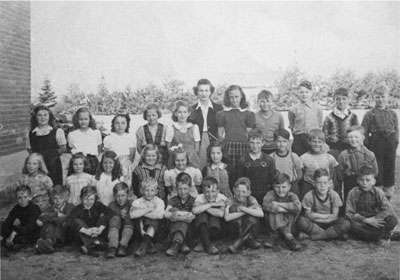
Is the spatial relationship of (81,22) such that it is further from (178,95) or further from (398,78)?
(398,78)

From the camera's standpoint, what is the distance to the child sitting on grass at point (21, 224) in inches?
155

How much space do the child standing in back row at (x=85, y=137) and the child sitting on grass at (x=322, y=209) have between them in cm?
237

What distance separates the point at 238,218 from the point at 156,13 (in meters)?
2.50

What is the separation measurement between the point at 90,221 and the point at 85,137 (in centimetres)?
98

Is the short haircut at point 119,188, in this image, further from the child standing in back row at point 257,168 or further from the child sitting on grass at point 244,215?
the child standing in back row at point 257,168

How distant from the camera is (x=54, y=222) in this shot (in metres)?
4.01

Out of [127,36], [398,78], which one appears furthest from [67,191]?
[398,78]

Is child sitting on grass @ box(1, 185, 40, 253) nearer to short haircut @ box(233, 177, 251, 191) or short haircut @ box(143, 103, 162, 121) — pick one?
short haircut @ box(143, 103, 162, 121)

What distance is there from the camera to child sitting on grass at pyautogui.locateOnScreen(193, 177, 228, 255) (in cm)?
392

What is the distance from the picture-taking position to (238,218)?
4.01 metres

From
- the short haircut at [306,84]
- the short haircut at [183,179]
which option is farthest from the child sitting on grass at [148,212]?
the short haircut at [306,84]

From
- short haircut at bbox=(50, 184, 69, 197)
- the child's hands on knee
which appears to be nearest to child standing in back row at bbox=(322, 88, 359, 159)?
short haircut at bbox=(50, 184, 69, 197)

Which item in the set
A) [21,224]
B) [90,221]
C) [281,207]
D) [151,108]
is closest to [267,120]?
[281,207]

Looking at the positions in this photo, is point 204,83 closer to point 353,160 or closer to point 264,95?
point 264,95
